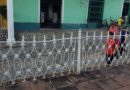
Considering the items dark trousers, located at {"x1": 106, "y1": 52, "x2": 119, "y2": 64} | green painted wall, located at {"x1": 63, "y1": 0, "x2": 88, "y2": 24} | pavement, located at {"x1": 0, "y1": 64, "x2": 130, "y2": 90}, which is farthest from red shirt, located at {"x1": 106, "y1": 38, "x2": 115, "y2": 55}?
green painted wall, located at {"x1": 63, "y1": 0, "x2": 88, "y2": 24}

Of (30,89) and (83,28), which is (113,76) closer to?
(30,89)

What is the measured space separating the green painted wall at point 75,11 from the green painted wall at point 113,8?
5.53 feet

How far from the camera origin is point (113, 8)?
45.8 feet

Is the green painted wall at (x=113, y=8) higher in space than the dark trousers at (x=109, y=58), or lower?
higher

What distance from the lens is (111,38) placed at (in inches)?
208

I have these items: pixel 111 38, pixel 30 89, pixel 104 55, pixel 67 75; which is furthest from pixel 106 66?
pixel 30 89

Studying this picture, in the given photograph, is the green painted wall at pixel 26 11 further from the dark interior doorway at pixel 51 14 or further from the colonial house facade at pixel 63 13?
the dark interior doorway at pixel 51 14

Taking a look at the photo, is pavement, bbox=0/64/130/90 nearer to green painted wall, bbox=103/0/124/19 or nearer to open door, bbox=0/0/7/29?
open door, bbox=0/0/7/29

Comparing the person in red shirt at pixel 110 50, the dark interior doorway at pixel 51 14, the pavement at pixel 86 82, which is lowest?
the pavement at pixel 86 82

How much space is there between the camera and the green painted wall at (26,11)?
11.5 meters

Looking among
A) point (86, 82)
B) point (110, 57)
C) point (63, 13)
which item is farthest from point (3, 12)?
point (86, 82)

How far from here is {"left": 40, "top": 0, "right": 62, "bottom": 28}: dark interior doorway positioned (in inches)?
514

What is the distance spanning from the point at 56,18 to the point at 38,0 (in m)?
2.12

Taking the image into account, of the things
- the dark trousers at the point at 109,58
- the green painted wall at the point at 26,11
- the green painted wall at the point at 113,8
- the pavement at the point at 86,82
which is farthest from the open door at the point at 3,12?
the pavement at the point at 86,82
